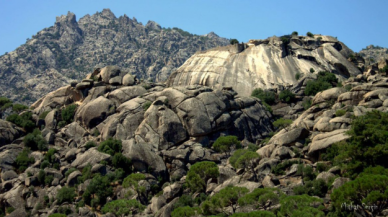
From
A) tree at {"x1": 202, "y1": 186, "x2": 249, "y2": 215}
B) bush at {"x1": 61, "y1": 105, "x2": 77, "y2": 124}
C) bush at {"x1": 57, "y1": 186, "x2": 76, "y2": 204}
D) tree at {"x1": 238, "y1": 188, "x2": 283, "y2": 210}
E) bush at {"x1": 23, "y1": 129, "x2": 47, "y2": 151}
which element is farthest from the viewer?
bush at {"x1": 61, "y1": 105, "x2": 77, "y2": 124}

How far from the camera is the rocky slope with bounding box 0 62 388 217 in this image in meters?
67.2

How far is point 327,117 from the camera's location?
7750 centimetres

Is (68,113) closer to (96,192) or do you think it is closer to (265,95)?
(96,192)

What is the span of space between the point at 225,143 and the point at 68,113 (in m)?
37.3

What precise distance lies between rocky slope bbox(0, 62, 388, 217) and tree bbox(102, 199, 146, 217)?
407mm


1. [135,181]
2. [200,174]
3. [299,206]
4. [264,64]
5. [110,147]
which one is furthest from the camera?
[264,64]

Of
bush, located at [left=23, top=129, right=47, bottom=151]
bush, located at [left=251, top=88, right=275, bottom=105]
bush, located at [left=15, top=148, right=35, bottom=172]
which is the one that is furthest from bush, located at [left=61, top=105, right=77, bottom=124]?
bush, located at [left=251, top=88, right=275, bottom=105]

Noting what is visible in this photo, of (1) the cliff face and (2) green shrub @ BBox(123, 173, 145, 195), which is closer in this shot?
(2) green shrub @ BBox(123, 173, 145, 195)

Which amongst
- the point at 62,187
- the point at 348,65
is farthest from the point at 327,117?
the point at 348,65

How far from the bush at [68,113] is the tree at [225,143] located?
1347 inches

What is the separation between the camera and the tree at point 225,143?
8306 cm

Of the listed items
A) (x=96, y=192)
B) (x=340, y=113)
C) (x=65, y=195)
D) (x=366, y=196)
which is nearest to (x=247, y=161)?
(x=340, y=113)

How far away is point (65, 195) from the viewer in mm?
73250

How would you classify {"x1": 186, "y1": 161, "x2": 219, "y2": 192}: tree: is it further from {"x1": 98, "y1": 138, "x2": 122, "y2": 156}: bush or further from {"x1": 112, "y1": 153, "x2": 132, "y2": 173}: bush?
{"x1": 98, "y1": 138, "x2": 122, "y2": 156}: bush
